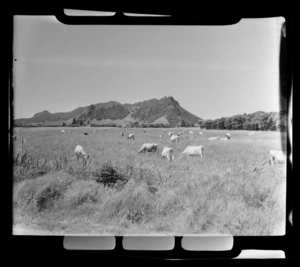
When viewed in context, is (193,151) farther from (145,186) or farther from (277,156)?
(277,156)

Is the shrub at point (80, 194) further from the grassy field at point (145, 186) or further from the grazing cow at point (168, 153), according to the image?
the grazing cow at point (168, 153)

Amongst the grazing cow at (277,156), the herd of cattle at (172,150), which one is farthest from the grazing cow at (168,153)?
the grazing cow at (277,156)

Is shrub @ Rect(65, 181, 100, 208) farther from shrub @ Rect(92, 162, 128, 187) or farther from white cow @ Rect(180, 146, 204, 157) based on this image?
white cow @ Rect(180, 146, 204, 157)

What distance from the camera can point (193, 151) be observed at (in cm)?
148

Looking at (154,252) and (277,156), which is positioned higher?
(277,156)

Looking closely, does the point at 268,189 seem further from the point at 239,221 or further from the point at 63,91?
the point at 63,91

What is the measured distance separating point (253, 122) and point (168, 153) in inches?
17.4

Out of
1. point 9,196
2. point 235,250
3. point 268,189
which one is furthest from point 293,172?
point 9,196

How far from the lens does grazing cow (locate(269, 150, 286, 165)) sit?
1450 mm

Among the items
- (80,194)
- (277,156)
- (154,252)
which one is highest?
(277,156)

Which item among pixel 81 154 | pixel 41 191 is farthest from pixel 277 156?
pixel 41 191

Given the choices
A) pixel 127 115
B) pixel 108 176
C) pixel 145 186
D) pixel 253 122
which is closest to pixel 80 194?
pixel 108 176

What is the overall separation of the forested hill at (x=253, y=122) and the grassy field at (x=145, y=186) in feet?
0.13

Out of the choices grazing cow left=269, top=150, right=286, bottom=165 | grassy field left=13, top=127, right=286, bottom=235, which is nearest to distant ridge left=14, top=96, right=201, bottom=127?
grassy field left=13, top=127, right=286, bottom=235
